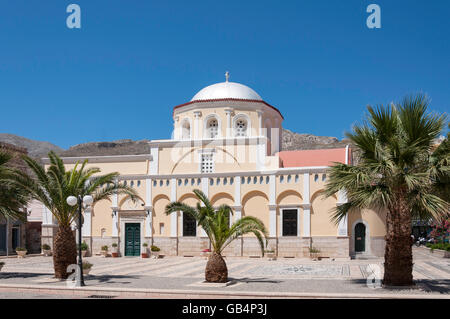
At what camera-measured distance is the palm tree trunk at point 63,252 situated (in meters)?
17.7

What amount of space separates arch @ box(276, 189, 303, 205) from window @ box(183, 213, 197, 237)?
5515 millimetres

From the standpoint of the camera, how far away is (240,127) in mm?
32875

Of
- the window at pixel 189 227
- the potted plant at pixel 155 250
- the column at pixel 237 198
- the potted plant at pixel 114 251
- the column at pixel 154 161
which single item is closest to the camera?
the column at pixel 237 198

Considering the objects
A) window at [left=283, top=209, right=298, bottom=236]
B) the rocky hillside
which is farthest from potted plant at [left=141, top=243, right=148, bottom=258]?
the rocky hillside

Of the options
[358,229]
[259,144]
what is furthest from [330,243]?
[259,144]

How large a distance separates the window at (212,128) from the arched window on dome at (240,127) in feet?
4.22

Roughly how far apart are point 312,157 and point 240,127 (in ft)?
17.2

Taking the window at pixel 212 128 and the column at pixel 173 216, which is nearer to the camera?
the column at pixel 173 216

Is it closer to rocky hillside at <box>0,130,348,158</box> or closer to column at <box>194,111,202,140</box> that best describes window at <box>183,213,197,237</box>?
column at <box>194,111,202,140</box>

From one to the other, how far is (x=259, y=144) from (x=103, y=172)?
1100cm

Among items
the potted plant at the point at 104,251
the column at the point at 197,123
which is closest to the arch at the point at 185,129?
the column at the point at 197,123

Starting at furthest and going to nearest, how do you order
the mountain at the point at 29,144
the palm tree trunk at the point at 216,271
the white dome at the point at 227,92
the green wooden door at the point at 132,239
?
the mountain at the point at 29,144 < the white dome at the point at 227,92 < the green wooden door at the point at 132,239 < the palm tree trunk at the point at 216,271

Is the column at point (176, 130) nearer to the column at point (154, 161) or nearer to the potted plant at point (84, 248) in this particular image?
the column at point (154, 161)

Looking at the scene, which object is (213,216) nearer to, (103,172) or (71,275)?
(71,275)
